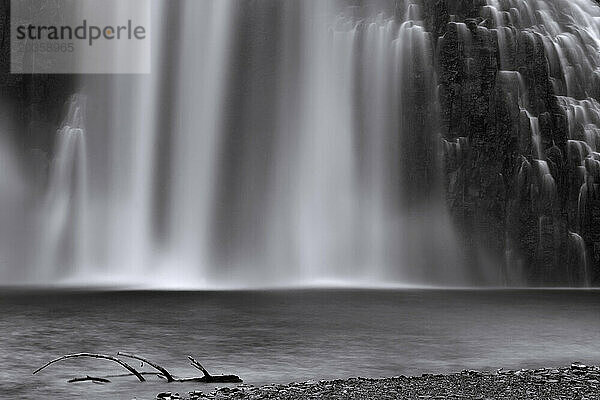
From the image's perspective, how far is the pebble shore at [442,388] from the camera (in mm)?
11461

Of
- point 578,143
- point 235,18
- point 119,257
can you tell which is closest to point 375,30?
point 235,18

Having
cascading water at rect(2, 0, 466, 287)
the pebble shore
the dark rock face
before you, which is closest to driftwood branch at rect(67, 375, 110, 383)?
the pebble shore

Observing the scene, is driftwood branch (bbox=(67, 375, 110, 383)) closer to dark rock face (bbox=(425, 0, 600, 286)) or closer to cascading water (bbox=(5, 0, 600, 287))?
cascading water (bbox=(5, 0, 600, 287))

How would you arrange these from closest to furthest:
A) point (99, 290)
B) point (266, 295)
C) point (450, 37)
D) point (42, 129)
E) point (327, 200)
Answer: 1. point (266, 295)
2. point (99, 290)
3. point (327, 200)
4. point (450, 37)
5. point (42, 129)

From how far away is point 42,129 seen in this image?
5022 centimetres

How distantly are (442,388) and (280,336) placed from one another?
299 inches

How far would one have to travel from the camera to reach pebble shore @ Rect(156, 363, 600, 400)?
1146cm

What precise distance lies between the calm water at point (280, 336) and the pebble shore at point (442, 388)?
117 cm

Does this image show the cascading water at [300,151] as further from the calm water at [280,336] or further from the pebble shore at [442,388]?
the pebble shore at [442,388]

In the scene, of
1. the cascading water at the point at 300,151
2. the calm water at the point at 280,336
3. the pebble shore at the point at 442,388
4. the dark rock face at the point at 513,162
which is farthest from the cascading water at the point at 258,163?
the pebble shore at the point at 442,388

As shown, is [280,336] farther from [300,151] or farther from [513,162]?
[513,162]

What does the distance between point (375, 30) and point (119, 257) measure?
18436 mm

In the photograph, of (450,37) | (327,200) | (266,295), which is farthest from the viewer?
(450,37)

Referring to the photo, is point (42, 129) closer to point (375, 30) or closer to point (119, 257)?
point (119, 257)
